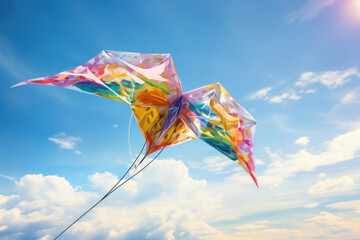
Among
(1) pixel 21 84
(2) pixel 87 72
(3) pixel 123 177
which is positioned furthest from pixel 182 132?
(1) pixel 21 84

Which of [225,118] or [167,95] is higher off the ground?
[167,95]

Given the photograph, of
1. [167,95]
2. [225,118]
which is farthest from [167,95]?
[225,118]

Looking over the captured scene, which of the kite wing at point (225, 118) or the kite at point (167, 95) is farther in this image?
the kite wing at point (225, 118)

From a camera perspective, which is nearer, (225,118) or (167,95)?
(225,118)

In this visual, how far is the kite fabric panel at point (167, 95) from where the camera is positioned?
5977mm

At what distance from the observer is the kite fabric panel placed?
5.98m

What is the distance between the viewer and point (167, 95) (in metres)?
6.49

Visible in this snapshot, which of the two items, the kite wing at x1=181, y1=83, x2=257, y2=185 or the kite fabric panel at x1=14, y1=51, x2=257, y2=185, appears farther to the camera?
the kite wing at x1=181, y1=83, x2=257, y2=185

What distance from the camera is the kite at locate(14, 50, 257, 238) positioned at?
5977 millimetres

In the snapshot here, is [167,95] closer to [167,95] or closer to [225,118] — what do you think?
[167,95]

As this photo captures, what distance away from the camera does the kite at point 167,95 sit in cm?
598

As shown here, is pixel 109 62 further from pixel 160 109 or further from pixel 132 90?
pixel 160 109

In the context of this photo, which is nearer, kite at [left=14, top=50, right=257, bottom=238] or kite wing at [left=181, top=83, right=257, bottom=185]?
kite at [left=14, top=50, right=257, bottom=238]

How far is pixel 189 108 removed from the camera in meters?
6.47
